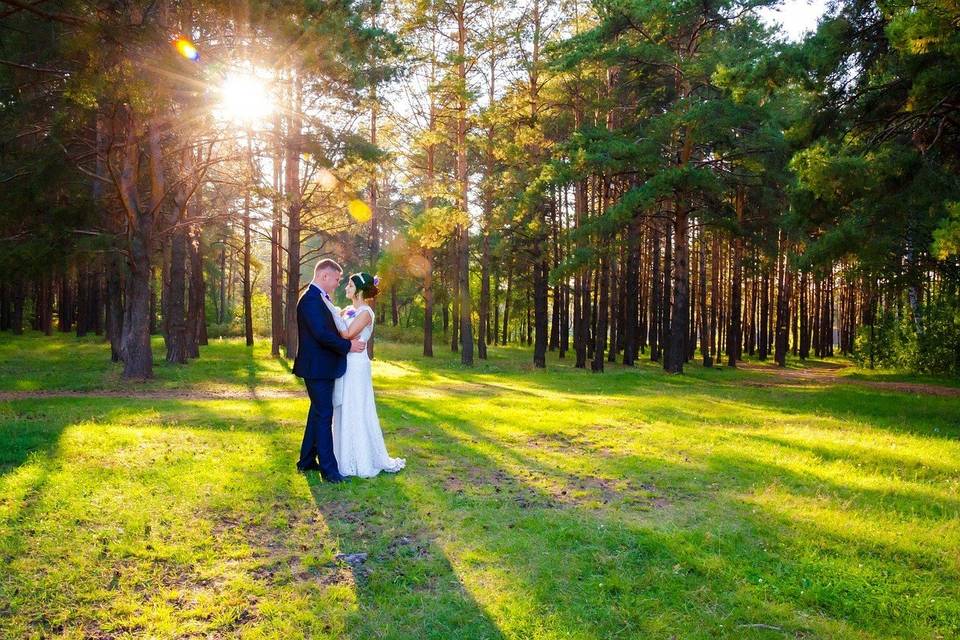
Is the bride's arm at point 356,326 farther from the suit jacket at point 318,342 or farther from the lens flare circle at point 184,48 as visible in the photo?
the lens flare circle at point 184,48

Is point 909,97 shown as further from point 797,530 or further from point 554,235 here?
point 554,235

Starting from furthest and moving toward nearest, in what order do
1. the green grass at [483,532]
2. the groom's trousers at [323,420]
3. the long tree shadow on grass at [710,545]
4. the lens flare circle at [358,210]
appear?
the lens flare circle at [358,210] → the groom's trousers at [323,420] → the long tree shadow on grass at [710,545] → the green grass at [483,532]

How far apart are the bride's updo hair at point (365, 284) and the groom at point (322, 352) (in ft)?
0.74

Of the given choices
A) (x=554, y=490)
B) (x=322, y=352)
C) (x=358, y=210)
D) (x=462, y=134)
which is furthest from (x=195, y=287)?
(x=554, y=490)

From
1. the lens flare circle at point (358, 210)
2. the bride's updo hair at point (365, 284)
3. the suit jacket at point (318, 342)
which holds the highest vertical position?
the lens flare circle at point (358, 210)

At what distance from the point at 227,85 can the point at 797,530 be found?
1308 cm

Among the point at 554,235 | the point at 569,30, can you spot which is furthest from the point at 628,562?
the point at 569,30

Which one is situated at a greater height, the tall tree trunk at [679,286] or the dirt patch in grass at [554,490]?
the tall tree trunk at [679,286]

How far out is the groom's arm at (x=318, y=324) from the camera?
669cm

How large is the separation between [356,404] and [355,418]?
16 cm

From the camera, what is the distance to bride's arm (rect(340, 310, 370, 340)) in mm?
6883

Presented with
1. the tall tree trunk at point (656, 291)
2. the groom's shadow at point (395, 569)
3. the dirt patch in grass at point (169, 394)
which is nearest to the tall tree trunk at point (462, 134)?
the tall tree trunk at point (656, 291)

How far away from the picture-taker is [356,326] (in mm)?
6875

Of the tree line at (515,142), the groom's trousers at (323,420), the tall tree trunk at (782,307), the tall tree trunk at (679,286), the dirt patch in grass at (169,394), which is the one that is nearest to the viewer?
the groom's trousers at (323,420)
